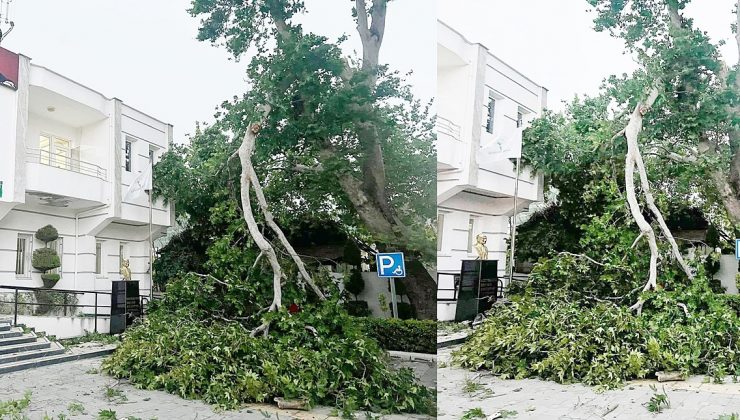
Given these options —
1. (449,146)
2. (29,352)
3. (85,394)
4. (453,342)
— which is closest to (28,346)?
(29,352)

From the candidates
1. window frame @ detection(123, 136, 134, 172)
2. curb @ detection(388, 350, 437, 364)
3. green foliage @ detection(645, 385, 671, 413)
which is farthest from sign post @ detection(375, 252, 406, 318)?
green foliage @ detection(645, 385, 671, 413)

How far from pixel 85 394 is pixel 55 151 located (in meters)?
0.88

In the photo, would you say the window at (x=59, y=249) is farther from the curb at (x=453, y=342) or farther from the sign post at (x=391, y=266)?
the curb at (x=453, y=342)

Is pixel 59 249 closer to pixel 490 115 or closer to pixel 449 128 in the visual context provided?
pixel 449 128

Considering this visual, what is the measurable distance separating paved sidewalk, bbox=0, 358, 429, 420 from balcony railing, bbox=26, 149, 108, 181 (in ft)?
2.21

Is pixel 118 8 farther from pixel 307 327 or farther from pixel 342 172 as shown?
pixel 307 327

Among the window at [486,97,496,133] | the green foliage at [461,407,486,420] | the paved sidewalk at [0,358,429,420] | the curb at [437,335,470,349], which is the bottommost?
the green foliage at [461,407,486,420]

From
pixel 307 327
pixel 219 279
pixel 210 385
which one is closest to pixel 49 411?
pixel 210 385

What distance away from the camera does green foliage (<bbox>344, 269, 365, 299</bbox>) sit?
2.21 metres

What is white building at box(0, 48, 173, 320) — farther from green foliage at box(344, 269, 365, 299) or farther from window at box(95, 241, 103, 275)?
green foliage at box(344, 269, 365, 299)

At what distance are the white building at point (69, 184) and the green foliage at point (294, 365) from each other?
36 centimetres

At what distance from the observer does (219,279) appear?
2.30 m

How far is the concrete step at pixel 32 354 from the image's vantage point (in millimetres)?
2473

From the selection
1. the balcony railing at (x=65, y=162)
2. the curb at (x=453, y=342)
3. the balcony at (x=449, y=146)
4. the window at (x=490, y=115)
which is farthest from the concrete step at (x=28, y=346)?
the window at (x=490, y=115)
